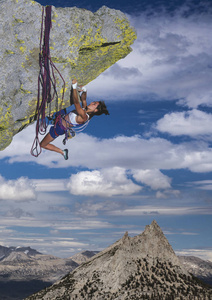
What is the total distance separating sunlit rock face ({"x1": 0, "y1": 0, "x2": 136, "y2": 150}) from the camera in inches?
642

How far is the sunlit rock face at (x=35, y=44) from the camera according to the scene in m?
16.3

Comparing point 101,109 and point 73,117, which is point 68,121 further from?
point 101,109

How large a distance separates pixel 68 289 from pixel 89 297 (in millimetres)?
1959

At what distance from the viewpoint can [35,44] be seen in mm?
16469

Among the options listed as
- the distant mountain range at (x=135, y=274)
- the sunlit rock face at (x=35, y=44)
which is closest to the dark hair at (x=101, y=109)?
the sunlit rock face at (x=35, y=44)

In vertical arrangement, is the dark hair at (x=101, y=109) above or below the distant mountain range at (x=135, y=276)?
above

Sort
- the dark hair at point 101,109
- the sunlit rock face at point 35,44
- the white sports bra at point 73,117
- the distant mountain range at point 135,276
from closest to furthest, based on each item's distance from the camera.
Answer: the sunlit rock face at point 35,44
the white sports bra at point 73,117
the dark hair at point 101,109
the distant mountain range at point 135,276

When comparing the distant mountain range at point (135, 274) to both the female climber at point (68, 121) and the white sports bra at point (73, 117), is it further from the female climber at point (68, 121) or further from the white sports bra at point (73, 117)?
the white sports bra at point (73, 117)

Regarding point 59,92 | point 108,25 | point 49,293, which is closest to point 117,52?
point 108,25

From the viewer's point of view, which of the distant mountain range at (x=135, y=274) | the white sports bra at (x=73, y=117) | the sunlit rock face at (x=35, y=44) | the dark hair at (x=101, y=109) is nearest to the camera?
the sunlit rock face at (x=35, y=44)

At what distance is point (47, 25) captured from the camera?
1652 cm

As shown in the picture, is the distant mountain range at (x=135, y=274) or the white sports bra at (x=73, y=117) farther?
the distant mountain range at (x=135, y=274)

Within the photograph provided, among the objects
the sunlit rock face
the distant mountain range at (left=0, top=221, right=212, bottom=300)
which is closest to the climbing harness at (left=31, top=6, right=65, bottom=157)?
the sunlit rock face

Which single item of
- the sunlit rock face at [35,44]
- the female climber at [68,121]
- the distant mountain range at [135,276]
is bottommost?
the distant mountain range at [135,276]
